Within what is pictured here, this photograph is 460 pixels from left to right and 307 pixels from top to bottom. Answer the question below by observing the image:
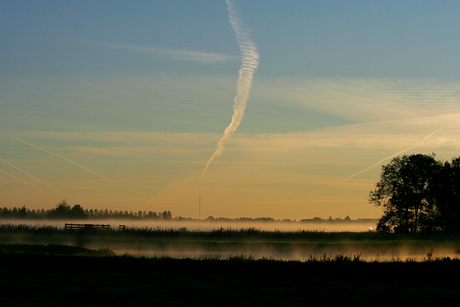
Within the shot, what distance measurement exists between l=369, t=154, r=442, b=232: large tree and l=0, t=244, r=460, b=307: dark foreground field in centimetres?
6360

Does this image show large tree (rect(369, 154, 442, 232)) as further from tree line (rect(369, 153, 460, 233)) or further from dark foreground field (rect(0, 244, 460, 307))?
dark foreground field (rect(0, 244, 460, 307))

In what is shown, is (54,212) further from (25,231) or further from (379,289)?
(379,289)

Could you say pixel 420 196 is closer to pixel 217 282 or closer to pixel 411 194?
pixel 411 194

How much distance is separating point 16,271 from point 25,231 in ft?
149

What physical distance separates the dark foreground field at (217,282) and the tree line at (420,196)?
2509 inches

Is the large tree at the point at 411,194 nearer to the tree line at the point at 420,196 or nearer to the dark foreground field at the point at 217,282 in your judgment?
the tree line at the point at 420,196

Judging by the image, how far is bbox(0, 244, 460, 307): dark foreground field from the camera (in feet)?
45.0

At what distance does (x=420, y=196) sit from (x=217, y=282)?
71.6 metres

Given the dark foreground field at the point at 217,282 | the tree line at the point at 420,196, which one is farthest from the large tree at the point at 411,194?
the dark foreground field at the point at 217,282

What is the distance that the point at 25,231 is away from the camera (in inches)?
2352

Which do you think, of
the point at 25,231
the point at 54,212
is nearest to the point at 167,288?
the point at 25,231

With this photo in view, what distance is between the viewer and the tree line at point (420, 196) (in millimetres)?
79375

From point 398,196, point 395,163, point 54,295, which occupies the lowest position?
point 54,295

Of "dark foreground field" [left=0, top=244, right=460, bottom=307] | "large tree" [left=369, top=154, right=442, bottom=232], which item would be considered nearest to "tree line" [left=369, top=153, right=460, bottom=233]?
"large tree" [left=369, top=154, right=442, bottom=232]
